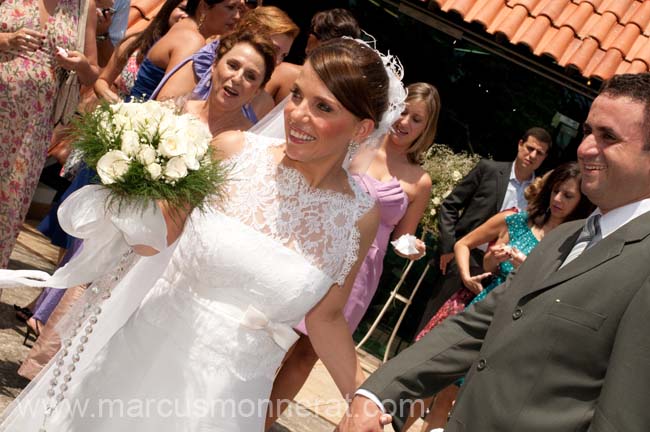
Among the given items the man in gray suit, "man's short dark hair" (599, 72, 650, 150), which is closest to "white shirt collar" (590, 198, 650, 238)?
the man in gray suit

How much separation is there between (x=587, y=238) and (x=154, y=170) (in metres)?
1.48

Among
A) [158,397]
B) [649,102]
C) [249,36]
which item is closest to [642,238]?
[649,102]

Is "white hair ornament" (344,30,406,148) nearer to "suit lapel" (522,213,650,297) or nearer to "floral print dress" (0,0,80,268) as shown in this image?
"suit lapel" (522,213,650,297)

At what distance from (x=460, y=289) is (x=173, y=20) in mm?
2682

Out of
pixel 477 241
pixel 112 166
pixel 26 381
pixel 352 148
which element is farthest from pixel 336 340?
pixel 477 241

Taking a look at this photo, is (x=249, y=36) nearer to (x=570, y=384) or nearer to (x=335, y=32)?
(x=335, y=32)

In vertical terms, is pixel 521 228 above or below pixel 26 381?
above

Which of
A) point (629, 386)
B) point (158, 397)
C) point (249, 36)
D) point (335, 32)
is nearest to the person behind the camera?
point (629, 386)

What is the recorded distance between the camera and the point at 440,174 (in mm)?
9172

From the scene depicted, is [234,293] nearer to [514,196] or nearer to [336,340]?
[336,340]

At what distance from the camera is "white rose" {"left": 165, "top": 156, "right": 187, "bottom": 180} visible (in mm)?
3414

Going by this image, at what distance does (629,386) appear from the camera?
2807 mm

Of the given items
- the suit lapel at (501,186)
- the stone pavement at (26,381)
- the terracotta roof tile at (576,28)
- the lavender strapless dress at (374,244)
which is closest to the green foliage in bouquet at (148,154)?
the stone pavement at (26,381)

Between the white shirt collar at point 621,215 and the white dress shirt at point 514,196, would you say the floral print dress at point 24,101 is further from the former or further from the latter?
the white dress shirt at point 514,196
